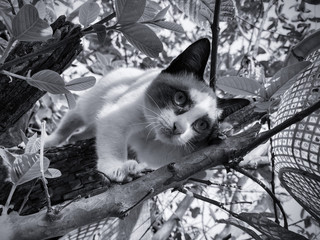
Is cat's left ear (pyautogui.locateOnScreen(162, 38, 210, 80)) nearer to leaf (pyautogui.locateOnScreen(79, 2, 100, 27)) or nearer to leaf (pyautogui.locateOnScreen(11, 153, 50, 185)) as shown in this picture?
leaf (pyautogui.locateOnScreen(79, 2, 100, 27))

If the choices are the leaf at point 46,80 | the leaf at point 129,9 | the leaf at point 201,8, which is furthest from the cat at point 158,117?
the leaf at point 129,9

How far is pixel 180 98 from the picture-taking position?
146 cm

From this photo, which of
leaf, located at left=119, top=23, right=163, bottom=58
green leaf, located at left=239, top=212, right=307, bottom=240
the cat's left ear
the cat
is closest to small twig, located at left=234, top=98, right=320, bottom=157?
green leaf, located at left=239, top=212, right=307, bottom=240

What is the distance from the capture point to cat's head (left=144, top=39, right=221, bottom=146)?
135 centimetres

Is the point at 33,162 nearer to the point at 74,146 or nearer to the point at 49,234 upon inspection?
the point at 49,234

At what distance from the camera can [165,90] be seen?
1.46 m

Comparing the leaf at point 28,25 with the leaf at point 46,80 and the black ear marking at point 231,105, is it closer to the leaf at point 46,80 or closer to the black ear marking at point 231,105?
the leaf at point 46,80

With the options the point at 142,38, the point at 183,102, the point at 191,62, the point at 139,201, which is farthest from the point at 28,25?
the point at 191,62

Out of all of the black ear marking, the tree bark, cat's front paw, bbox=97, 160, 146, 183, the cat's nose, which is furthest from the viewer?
the black ear marking

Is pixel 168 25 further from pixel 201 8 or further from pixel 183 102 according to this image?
pixel 183 102

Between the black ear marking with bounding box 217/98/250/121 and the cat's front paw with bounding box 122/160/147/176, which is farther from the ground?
the black ear marking with bounding box 217/98/250/121

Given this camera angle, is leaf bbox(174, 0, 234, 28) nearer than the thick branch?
No

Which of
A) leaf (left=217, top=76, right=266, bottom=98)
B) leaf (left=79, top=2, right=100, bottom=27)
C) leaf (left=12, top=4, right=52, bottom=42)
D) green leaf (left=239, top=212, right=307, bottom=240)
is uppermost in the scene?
leaf (left=79, top=2, right=100, bottom=27)

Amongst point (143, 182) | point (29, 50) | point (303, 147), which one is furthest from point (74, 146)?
point (303, 147)
